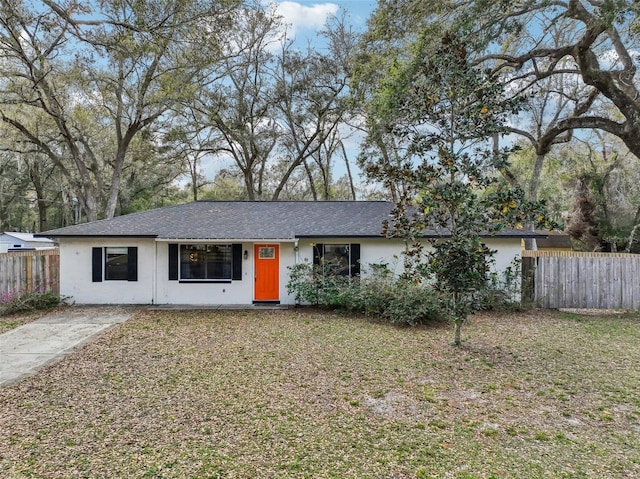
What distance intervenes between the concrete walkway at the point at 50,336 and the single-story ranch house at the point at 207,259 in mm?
856

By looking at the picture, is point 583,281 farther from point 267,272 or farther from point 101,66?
point 101,66

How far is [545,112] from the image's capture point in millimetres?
17203

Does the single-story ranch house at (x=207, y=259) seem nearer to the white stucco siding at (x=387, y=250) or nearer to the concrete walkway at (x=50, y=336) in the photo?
the white stucco siding at (x=387, y=250)

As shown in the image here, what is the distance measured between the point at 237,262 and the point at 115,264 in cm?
370

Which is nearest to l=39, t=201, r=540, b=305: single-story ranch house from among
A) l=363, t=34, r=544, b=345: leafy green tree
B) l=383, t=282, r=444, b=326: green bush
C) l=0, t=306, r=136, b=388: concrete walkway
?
l=0, t=306, r=136, b=388: concrete walkway

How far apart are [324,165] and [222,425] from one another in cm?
2468

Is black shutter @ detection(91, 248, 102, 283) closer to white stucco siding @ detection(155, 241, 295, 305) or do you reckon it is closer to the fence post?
white stucco siding @ detection(155, 241, 295, 305)

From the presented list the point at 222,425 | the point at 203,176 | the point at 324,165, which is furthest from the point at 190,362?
the point at 203,176

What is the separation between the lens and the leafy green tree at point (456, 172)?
636 cm

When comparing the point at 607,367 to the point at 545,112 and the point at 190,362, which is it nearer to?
the point at 190,362

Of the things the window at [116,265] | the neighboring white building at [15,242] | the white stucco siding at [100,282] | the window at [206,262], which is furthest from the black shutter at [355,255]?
the neighboring white building at [15,242]

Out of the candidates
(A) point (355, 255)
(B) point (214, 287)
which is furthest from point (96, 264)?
(A) point (355, 255)

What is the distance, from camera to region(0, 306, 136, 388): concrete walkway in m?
5.99

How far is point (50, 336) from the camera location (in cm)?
772
